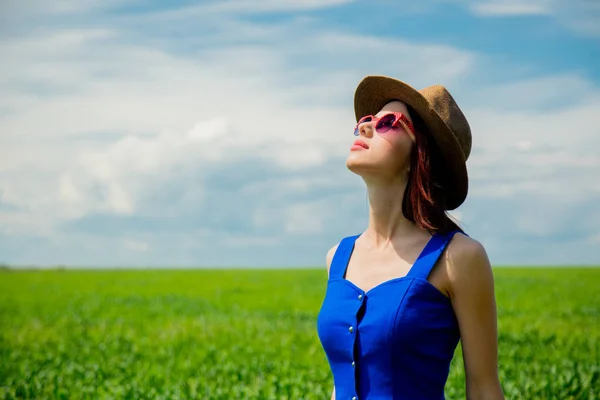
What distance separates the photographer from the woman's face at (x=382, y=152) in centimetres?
389

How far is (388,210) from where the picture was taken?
398 cm

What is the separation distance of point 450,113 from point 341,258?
3.31ft

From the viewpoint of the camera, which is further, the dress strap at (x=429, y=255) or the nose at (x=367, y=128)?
the nose at (x=367, y=128)

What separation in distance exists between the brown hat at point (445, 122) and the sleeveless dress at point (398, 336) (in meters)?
0.39

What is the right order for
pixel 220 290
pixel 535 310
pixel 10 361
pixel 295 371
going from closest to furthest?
pixel 295 371, pixel 10 361, pixel 535 310, pixel 220 290

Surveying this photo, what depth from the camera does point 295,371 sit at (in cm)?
988

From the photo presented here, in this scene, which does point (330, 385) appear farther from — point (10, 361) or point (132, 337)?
point (132, 337)

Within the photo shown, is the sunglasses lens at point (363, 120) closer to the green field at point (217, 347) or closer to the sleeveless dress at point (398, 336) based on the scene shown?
the sleeveless dress at point (398, 336)

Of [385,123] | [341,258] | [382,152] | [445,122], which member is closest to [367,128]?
[385,123]

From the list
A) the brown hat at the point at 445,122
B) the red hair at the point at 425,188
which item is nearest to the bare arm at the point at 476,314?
the red hair at the point at 425,188

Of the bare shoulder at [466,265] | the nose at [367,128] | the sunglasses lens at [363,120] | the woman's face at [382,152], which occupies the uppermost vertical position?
the sunglasses lens at [363,120]

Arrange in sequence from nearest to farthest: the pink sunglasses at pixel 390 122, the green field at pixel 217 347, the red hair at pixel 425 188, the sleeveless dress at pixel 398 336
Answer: the sleeveless dress at pixel 398 336 < the red hair at pixel 425 188 < the pink sunglasses at pixel 390 122 < the green field at pixel 217 347

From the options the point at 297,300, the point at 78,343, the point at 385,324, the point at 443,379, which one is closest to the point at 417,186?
the point at 385,324

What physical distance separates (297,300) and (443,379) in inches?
864
